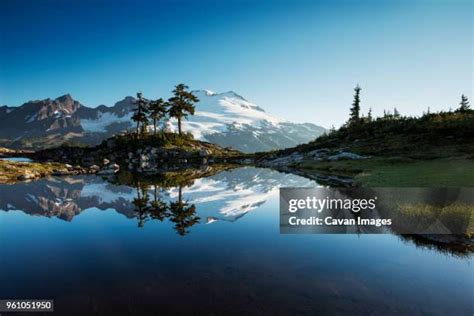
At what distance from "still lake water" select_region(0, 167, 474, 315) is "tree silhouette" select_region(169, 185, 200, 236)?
0.48 ft

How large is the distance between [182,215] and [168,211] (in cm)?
203

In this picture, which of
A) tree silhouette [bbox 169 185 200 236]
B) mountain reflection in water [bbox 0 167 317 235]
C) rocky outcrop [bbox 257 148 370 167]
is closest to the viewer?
tree silhouette [bbox 169 185 200 236]

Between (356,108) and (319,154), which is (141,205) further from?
(356,108)

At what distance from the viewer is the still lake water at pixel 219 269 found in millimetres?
9531

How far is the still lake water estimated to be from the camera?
9531 millimetres

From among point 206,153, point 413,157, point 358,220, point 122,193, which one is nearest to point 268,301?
point 358,220

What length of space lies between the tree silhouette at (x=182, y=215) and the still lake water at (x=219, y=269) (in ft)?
0.48

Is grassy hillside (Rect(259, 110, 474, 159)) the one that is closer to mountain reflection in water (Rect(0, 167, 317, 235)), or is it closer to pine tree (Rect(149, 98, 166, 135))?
mountain reflection in water (Rect(0, 167, 317, 235))

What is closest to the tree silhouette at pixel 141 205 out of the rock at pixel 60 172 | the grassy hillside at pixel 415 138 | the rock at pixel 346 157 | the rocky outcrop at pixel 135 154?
the rock at pixel 60 172

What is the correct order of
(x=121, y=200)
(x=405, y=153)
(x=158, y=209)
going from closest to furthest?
(x=158, y=209) → (x=121, y=200) → (x=405, y=153)

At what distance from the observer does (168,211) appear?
80.3 ft

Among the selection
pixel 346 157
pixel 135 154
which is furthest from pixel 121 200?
pixel 135 154

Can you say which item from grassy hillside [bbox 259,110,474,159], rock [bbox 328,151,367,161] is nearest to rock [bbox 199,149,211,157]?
grassy hillside [bbox 259,110,474,159]

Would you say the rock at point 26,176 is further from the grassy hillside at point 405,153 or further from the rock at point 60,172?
the grassy hillside at point 405,153
